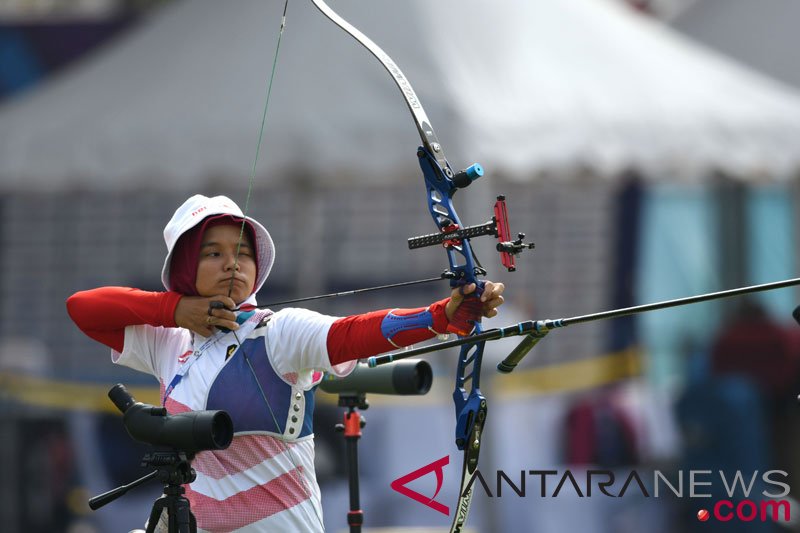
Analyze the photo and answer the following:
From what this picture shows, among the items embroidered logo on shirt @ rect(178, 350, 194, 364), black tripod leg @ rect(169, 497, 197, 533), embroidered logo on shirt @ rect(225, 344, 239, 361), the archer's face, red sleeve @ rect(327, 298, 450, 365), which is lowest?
black tripod leg @ rect(169, 497, 197, 533)

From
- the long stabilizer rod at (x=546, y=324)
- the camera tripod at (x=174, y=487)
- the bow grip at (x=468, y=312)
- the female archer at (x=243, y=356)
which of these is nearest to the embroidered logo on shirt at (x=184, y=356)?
the female archer at (x=243, y=356)

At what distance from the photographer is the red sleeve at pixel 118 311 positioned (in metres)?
3.26

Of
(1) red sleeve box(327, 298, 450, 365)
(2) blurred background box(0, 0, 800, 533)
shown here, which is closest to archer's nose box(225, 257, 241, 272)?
(1) red sleeve box(327, 298, 450, 365)

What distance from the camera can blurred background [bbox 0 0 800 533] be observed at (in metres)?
6.55

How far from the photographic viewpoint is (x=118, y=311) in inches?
132

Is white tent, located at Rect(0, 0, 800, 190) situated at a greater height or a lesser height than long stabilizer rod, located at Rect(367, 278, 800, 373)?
greater

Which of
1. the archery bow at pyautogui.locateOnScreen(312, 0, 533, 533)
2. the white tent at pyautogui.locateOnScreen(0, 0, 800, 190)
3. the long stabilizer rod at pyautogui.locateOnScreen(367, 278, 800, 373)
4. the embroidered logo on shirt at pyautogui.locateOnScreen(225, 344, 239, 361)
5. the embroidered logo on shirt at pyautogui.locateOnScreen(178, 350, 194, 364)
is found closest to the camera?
the long stabilizer rod at pyautogui.locateOnScreen(367, 278, 800, 373)

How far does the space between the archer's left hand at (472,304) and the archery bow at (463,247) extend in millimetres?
25

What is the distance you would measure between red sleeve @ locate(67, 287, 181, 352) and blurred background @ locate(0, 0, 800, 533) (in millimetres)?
3035

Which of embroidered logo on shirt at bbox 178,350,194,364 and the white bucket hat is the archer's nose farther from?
embroidered logo on shirt at bbox 178,350,194,364

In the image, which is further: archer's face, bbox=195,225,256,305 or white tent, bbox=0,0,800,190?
white tent, bbox=0,0,800,190

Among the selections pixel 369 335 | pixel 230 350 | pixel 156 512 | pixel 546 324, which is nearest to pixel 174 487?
pixel 156 512

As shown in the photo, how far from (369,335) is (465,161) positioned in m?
3.40

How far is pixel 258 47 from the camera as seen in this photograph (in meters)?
6.92
